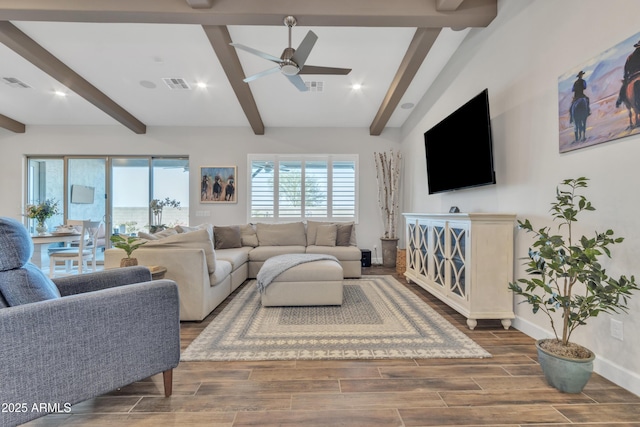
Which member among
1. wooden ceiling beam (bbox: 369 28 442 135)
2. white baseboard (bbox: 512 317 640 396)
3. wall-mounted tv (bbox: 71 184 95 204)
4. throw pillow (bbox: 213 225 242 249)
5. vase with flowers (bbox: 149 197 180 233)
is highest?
wooden ceiling beam (bbox: 369 28 442 135)

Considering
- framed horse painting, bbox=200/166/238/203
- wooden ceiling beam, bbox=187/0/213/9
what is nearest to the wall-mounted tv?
framed horse painting, bbox=200/166/238/203

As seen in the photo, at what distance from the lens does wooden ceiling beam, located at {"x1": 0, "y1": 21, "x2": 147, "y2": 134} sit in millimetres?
3270

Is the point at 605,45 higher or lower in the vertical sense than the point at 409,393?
higher

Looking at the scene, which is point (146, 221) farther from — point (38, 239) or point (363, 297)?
point (363, 297)

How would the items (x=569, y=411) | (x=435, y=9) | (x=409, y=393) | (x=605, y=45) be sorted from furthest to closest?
(x=435, y=9), (x=605, y=45), (x=409, y=393), (x=569, y=411)

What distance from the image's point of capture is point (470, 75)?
3.31m

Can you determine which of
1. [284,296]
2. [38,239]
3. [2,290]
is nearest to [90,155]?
[38,239]

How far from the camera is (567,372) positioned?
158 cm

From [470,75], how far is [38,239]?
5552mm

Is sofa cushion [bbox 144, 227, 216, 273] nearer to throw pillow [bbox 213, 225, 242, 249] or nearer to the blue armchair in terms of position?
the blue armchair

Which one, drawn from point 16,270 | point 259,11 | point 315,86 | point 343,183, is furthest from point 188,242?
point 343,183

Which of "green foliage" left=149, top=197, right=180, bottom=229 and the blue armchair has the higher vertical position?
"green foliage" left=149, top=197, right=180, bottom=229

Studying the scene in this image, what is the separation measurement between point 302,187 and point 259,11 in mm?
3367

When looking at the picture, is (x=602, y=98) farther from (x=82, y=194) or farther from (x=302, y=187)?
(x=82, y=194)
